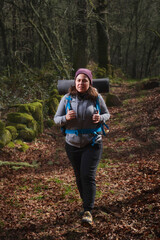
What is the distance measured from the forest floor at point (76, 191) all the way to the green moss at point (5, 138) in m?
0.22

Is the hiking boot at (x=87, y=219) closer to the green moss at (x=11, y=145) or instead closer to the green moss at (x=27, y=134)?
the green moss at (x=11, y=145)

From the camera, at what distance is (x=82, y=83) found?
3.30 metres

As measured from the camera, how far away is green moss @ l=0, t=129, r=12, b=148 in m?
6.89

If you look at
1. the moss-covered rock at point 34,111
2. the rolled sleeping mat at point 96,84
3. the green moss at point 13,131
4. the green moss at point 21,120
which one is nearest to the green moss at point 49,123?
the moss-covered rock at point 34,111

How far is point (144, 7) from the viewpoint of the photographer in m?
28.7

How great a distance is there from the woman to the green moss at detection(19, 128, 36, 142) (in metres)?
4.99

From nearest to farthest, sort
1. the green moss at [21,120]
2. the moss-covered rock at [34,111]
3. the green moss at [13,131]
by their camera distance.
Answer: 1. the green moss at [13,131]
2. the green moss at [21,120]
3. the moss-covered rock at [34,111]

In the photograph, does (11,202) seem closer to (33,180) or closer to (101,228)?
(33,180)

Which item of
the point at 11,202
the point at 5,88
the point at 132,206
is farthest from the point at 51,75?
the point at 132,206

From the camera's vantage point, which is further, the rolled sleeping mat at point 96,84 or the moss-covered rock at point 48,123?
the moss-covered rock at point 48,123

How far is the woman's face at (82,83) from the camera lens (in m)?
3.30

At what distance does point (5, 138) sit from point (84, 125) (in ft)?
14.6

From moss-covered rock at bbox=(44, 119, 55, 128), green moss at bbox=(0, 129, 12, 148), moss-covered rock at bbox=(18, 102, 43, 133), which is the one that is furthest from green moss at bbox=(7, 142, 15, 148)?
moss-covered rock at bbox=(44, 119, 55, 128)

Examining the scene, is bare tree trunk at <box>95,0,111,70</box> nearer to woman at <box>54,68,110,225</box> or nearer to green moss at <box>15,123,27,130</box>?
green moss at <box>15,123,27,130</box>
